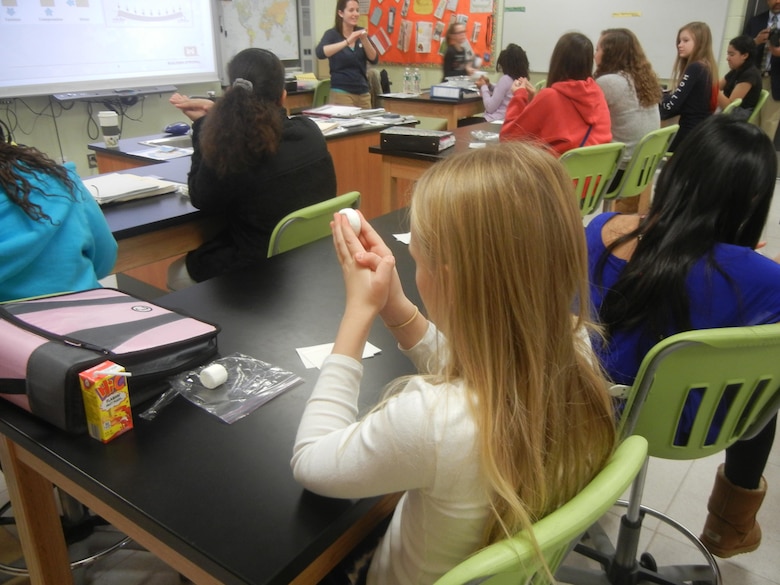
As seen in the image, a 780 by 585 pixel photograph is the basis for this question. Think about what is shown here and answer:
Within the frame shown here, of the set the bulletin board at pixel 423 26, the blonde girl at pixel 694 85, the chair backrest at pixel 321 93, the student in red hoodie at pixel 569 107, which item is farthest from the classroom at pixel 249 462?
the bulletin board at pixel 423 26

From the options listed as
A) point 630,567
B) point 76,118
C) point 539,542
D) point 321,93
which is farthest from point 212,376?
point 76,118

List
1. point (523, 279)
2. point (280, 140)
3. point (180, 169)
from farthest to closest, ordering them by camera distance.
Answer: point (180, 169), point (280, 140), point (523, 279)

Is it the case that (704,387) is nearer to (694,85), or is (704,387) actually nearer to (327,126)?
(327,126)

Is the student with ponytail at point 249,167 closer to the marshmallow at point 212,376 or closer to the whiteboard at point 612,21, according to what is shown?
the marshmallow at point 212,376

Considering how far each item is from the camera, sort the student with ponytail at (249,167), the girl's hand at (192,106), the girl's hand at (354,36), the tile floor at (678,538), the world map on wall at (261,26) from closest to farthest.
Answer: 1. the tile floor at (678,538)
2. the student with ponytail at (249,167)
3. the girl's hand at (192,106)
4. the girl's hand at (354,36)
5. the world map on wall at (261,26)

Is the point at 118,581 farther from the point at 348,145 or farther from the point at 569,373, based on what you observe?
the point at 348,145

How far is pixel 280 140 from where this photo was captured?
2145mm

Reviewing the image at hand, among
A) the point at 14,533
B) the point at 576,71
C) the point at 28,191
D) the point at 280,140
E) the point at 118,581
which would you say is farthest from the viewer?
the point at 576,71

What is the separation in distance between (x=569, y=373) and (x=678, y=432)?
570 millimetres

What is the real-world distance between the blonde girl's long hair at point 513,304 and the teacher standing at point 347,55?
4.68m

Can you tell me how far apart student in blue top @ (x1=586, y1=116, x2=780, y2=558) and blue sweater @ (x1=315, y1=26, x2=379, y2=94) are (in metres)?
4.37

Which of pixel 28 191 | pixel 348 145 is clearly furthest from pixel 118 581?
pixel 348 145

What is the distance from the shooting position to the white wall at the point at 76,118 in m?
4.57

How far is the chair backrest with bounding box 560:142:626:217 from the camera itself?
104 inches
